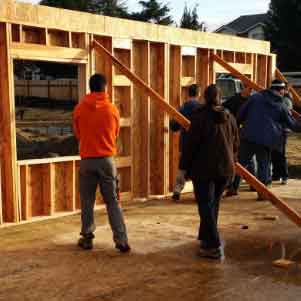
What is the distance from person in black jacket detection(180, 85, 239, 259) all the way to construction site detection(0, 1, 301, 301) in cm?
57

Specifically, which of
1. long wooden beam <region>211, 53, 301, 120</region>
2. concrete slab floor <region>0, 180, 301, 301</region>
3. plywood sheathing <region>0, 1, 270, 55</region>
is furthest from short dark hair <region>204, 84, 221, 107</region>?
long wooden beam <region>211, 53, 301, 120</region>

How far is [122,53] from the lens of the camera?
8.32 metres

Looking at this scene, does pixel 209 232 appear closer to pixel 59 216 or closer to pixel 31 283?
pixel 31 283

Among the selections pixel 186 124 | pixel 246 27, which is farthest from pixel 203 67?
pixel 246 27

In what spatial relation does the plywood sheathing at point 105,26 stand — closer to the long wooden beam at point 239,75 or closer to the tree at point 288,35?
the long wooden beam at point 239,75

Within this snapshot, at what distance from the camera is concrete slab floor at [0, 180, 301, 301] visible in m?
4.60

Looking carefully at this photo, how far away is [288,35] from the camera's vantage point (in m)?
34.0

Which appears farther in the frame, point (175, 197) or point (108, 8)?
point (108, 8)

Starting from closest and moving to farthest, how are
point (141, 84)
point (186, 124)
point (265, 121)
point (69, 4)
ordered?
point (186, 124) < point (141, 84) < point (265, 121) < point (69, 4)

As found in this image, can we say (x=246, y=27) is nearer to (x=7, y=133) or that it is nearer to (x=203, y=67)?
(x=203, y=67)

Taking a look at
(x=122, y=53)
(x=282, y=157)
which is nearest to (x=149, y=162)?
(x=122, y=53)

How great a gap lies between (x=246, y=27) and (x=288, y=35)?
27866 millimetres

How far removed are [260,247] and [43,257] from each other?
8.21ft

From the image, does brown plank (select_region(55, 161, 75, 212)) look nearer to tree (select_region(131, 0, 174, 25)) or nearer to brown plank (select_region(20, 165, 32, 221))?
brown plank (select_region(20, 165, 32, 221))
